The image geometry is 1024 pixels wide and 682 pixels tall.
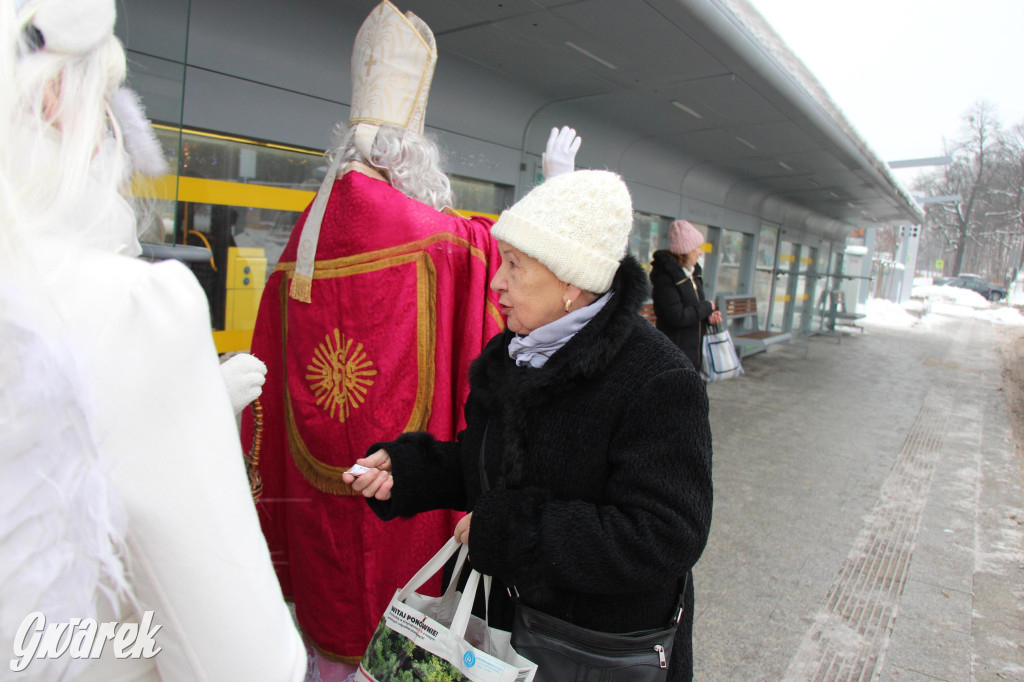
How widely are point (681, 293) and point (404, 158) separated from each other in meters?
3.12

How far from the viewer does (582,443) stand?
4.25 feet

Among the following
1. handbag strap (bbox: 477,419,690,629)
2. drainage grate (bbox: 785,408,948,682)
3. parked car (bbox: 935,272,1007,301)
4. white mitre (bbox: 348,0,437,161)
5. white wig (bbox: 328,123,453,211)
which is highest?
parked car (bbox: 935,272,1007,301)

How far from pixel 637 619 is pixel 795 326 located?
49.9 ft

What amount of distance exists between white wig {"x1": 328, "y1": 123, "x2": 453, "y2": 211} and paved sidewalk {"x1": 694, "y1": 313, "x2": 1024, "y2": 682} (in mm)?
2196

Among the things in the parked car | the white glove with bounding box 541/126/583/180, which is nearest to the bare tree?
the parked car

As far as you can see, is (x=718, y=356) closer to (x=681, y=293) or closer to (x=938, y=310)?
(x=681, y=293)

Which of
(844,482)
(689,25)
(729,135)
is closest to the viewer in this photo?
(689,25)

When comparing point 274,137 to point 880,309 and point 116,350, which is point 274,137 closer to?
point 116,350

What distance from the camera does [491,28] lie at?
147 inches

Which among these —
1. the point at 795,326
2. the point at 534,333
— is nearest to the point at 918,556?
the point at 534,333

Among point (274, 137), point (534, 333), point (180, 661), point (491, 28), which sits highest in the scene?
point (491, 28)

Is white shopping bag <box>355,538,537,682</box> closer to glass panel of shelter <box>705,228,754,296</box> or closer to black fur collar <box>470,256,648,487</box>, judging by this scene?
black fur collar <box>470,256,648,487</box>

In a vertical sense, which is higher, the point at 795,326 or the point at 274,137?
the point at 274,137

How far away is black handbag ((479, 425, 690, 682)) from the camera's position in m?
1.22
